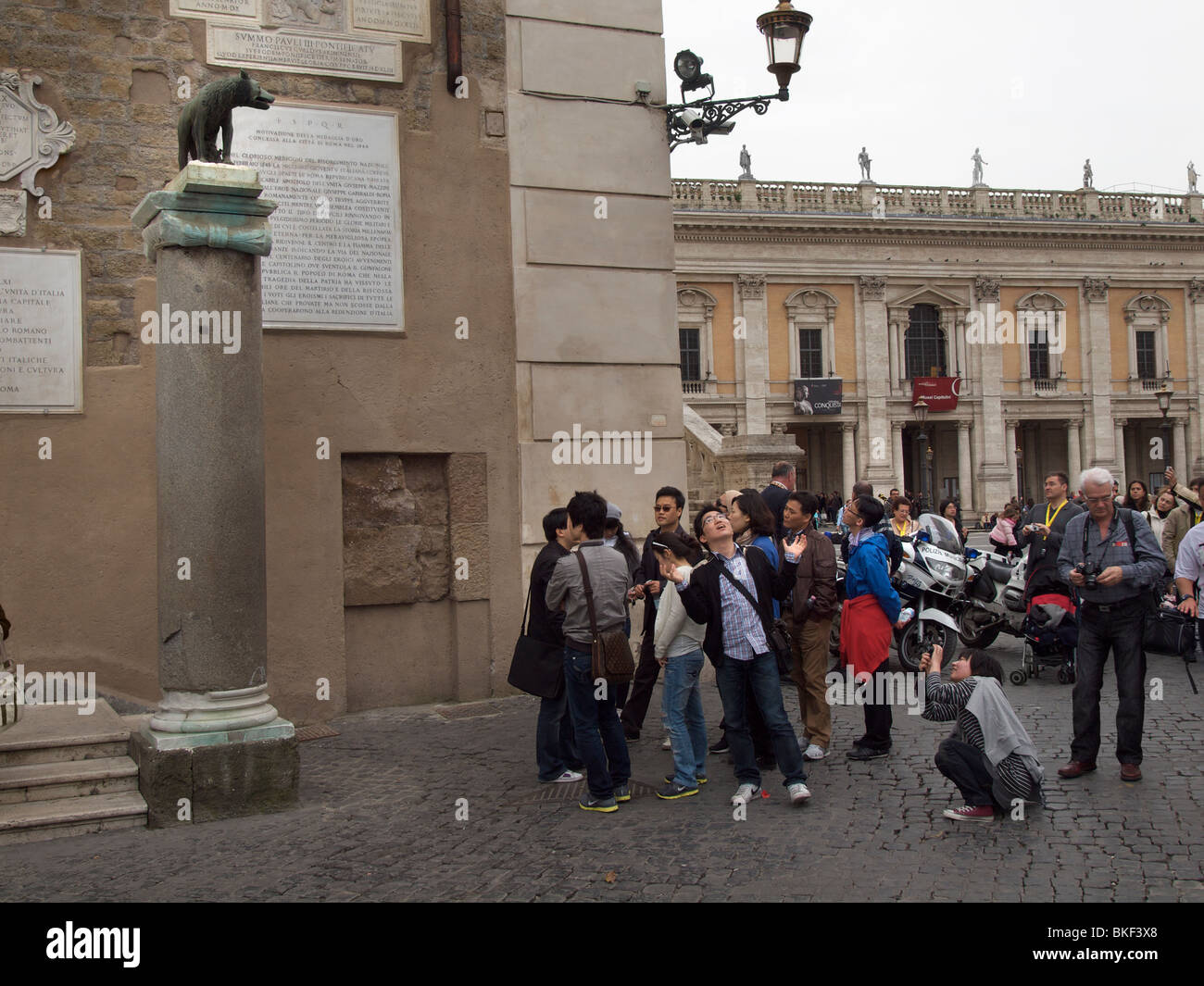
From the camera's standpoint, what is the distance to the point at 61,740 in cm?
688

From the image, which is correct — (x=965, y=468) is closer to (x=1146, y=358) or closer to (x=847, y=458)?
(x=847, y=458)

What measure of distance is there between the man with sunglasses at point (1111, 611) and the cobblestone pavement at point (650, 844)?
0.81 feet

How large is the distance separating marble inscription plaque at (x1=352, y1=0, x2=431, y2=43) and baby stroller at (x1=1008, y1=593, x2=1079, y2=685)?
725 cm

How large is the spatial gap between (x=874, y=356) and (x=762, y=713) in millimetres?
45960

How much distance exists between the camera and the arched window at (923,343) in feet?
170

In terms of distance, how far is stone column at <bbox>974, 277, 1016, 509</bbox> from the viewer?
5169cm

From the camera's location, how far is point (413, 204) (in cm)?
972

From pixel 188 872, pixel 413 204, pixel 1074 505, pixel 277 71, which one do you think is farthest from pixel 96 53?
pixel 1074 505

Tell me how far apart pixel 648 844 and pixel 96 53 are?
22.5 feet

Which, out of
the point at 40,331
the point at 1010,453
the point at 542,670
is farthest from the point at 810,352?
the point at 542,670

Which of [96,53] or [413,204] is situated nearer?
[96,53]

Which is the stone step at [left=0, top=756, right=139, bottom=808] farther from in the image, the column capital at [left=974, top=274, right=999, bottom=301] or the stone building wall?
the column capital at [left=974, top=274, right=999, bottom=301]

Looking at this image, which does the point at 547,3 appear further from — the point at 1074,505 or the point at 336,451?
the point at 1074,505

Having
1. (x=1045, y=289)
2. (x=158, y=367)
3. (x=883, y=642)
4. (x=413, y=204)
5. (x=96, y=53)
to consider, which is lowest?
(x=883, y=642)
